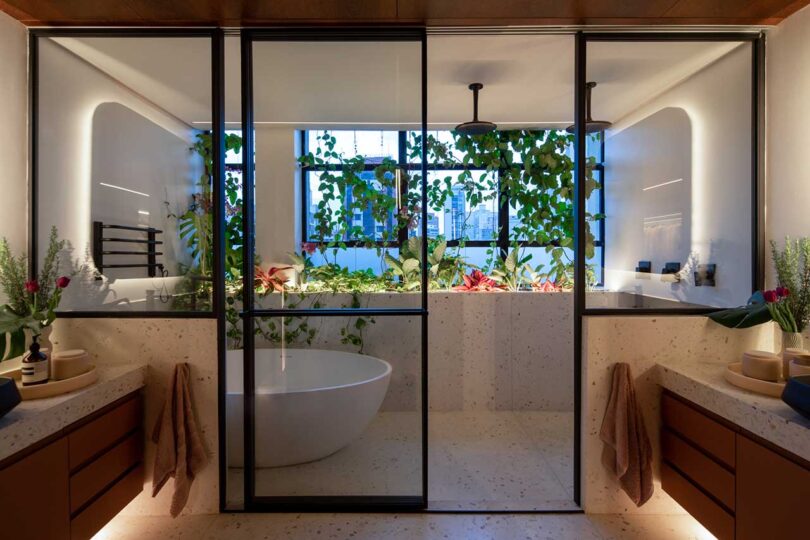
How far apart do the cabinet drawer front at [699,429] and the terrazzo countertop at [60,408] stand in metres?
2.55

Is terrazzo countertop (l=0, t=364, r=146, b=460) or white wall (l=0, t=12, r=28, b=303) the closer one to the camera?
terrazzo countertop (l=0, t=364, r=146, b=460)

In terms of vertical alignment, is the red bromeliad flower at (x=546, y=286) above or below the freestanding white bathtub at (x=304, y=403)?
above

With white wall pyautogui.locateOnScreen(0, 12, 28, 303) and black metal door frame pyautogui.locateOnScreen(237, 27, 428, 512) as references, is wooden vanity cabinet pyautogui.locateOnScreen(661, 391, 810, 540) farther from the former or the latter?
white wall pyautogui.locateOnScreen(0, 12, 28, 303)

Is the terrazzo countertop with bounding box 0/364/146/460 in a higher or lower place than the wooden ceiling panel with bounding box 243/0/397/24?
lower

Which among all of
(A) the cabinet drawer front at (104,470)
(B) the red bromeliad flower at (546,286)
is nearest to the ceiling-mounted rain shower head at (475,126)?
(B) the red bromeliad flower at (546,286)

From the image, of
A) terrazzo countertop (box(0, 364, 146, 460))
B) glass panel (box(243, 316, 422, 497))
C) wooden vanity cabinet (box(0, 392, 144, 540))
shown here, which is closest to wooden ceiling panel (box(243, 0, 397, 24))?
glass panel (box(243, 316, 422, 497))

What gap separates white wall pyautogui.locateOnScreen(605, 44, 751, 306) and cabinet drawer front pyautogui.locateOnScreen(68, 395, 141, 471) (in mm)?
2464

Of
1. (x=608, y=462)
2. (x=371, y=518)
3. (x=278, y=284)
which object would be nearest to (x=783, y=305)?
(x=608, y=462)

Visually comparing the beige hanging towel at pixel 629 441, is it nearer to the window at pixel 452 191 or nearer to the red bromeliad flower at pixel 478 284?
the window at pixel 452 191

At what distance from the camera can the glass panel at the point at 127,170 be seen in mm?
2016

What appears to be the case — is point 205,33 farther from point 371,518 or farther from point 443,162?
point 371,518

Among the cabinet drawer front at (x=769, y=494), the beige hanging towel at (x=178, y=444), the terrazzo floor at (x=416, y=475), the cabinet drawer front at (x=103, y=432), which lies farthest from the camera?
the terrazzo floor at (x=416, y=475)

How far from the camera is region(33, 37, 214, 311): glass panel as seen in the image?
2016 mm

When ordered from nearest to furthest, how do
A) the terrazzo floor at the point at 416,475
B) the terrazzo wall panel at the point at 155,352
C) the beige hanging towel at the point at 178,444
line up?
the beige hanging towel at the point at 178,444 < the terrazzo wall panel at the point at 155,352 < the terrazzo floor at the point at 416,475
